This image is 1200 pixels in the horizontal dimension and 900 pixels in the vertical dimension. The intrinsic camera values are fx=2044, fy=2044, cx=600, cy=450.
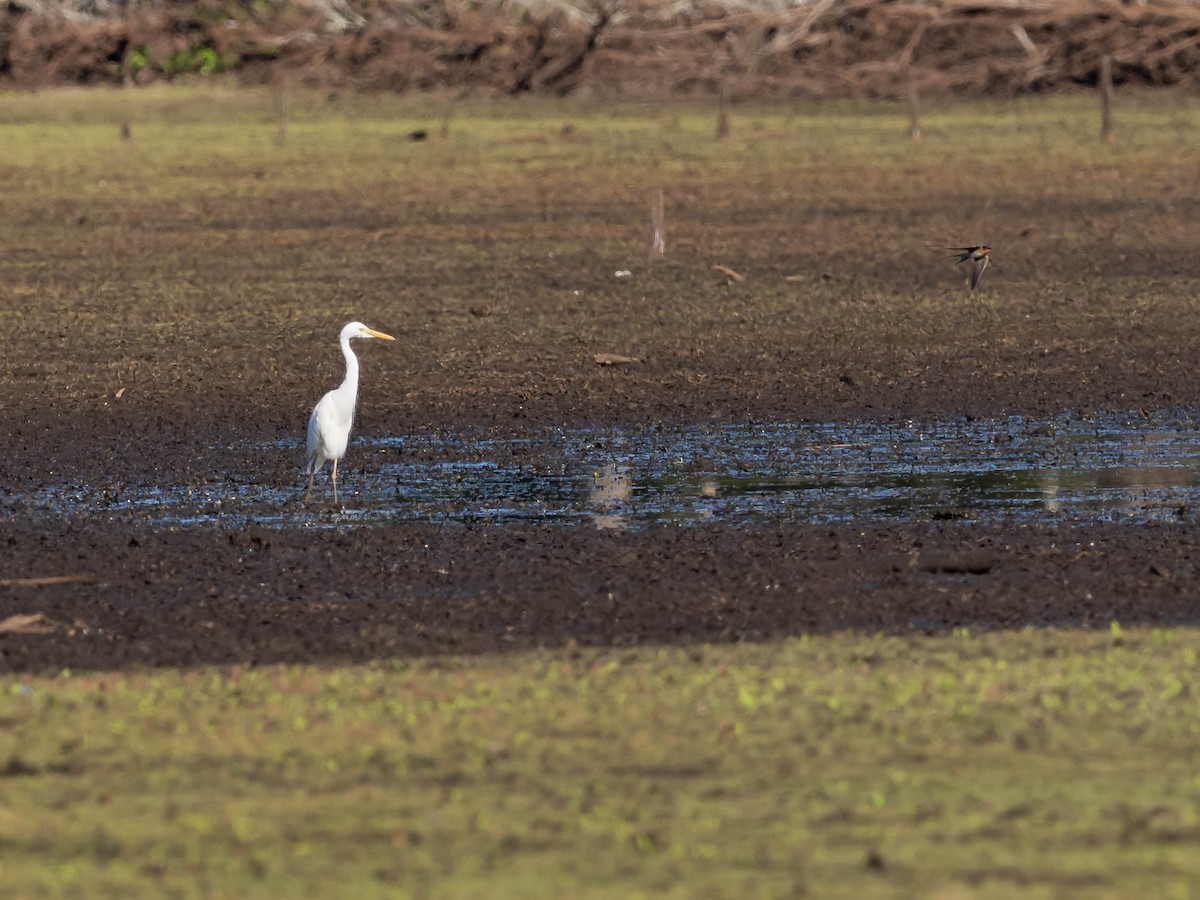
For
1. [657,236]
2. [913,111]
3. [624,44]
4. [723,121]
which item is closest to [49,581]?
[657,236]

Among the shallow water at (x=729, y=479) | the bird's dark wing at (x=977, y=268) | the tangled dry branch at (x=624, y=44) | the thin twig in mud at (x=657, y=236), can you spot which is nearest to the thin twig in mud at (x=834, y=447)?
the shallow water at (x=729, y=479)

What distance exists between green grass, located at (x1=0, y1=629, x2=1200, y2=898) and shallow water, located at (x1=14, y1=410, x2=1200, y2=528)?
2852mm

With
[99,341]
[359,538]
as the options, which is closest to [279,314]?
[99,341]

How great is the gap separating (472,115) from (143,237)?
1395cm

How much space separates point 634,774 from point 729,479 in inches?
214

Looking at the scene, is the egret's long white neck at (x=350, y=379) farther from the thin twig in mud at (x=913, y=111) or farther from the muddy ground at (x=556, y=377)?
the thin twig in mud at (x=913, y=111)

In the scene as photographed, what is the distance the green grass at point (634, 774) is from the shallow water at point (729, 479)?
285 cm

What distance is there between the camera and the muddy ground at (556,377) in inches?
349

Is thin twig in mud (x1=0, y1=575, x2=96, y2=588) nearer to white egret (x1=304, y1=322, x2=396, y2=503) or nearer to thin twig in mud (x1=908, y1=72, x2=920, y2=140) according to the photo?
white egret (x1=304, y1=322, x2=396, y2=503)

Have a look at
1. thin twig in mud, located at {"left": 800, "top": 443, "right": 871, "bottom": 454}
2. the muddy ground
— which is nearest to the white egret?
the muddy ground

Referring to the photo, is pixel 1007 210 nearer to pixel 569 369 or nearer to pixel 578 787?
pixel 569 369

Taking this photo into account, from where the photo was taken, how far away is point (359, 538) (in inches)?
410

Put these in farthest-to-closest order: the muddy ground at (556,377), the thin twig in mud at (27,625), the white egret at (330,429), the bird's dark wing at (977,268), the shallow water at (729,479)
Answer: the bird's dark wing at (977,268) → the white egret at (330,429) → the shallow water at (729,479) → the muddy ground at (556,377) → the thin twig in mud at (27,625)

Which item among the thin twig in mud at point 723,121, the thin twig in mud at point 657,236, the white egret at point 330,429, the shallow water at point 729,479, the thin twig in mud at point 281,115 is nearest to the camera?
the shallow water at point 729,479
